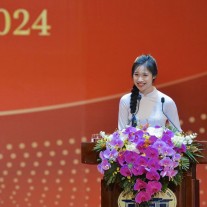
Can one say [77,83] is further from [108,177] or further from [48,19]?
[108,177]

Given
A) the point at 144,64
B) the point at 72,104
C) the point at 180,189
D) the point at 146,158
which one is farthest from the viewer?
the point at 72,104

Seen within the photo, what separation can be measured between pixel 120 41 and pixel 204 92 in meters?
0.87

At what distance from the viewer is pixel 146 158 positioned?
291 cm

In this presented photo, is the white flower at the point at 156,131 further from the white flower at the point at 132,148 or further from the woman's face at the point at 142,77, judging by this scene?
the woman's face at the point at 142,77

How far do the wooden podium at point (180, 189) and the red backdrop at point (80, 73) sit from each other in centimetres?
158

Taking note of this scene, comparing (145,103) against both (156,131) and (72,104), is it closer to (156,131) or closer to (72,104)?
(156,131)

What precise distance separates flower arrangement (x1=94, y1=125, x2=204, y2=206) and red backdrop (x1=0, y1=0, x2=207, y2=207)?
1689 mm

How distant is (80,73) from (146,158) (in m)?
1.93

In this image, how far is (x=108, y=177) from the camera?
3.05 meters

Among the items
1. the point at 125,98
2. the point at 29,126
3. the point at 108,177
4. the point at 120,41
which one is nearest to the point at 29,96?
the point at 29,126

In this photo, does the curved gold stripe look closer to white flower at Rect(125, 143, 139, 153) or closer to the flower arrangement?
the flower arrangement

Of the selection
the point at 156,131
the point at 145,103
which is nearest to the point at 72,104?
the point at 145,103

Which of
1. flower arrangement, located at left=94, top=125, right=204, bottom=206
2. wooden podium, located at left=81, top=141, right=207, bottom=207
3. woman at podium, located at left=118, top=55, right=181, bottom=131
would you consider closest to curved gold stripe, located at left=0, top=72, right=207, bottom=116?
woman at podium, located at left=118, top=55, right=181, bottom=131

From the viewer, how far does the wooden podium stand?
305cm
